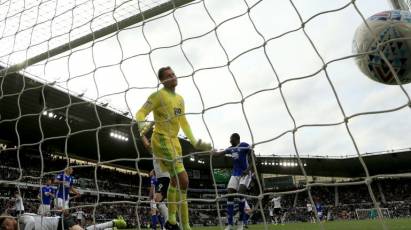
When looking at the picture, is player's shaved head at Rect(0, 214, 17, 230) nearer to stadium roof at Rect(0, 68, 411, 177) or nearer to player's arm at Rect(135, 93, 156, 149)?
player's arm at Rect(135, 93, 156, 149)

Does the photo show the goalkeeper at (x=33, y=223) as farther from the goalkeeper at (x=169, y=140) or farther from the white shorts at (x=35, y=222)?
the goalkeeper at (x=169, y=140)

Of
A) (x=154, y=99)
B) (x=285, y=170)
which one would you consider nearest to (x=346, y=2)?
(x=154, y=99)

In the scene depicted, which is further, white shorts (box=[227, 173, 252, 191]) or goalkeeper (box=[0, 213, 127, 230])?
white shorts (box=[227, 173, 252, 191])

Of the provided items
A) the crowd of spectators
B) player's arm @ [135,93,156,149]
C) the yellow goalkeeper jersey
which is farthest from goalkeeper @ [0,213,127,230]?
the crowd of spectators

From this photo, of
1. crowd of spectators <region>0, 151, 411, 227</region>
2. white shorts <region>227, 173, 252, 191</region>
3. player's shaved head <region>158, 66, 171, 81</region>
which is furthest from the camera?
crowd of spectators <region>0, 151, 411, 227</region>

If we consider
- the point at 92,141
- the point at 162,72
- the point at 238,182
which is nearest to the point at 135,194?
the point at 92,141

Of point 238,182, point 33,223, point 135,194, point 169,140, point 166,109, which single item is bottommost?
point 33,223

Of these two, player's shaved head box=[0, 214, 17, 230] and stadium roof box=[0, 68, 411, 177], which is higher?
stadium roof box=[0, 68, 411, 177]

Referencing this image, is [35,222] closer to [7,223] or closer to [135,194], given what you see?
[7,223]

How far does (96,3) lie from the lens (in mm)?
3857

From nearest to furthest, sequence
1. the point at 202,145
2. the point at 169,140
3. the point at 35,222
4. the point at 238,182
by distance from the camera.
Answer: the point at 35,222 → the point at 202,145 → the point at 169,140 → the point at 238,182

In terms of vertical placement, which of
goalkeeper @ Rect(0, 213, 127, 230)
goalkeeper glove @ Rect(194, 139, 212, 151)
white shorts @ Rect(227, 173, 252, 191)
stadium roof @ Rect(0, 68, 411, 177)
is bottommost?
goalkeeper @ Rect(0, 213, 127, 230)

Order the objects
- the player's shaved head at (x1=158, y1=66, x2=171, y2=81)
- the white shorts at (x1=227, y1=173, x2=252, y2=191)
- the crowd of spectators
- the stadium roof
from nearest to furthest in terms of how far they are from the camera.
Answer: the player's shaved head at (x1=158, y1=66, x2=171, y2=81)
the white shorts at (x1=227, y1=173, x2=252, y2=191)
the stadium roof
the crowd of spectators

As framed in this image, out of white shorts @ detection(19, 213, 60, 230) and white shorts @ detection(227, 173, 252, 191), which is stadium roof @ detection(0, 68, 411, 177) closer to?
white shorts @ detection(227, 173, 252, 191)
